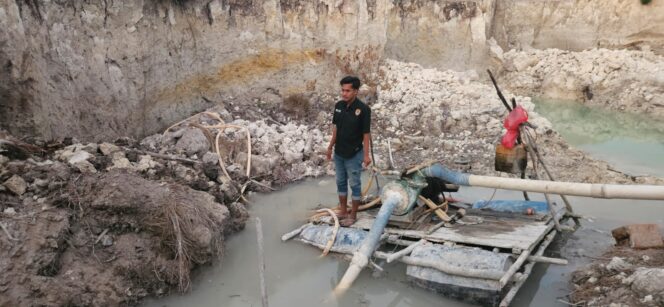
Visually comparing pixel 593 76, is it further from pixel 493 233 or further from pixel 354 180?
pixel 354 180

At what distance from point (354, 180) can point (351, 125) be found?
0.70 meters

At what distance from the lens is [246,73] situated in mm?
10500

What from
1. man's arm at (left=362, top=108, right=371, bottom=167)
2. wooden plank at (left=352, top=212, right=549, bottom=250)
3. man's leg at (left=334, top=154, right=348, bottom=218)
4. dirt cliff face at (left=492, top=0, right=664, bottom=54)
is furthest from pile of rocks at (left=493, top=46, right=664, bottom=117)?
man's arm at (left=362, top=108, right=371, bottom=167)

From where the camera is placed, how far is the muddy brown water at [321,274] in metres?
4.80

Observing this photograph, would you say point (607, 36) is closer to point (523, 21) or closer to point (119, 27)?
point (523, 21)

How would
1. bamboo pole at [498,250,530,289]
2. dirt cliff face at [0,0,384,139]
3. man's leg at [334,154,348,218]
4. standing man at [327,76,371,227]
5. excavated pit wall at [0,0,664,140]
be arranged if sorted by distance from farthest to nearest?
excavated pit wall at [0,0,664,140], dirt cliff face at [0,0,384,139], man's leg at [334,154,348,218], standing man at [327,76,371,227], bamboo pole at [498,250,530,289]

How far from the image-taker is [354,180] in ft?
18.7

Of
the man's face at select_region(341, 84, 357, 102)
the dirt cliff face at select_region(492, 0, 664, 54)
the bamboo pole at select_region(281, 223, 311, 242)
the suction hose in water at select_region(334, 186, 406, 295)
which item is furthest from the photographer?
the dirt cliff face at select_region(492, 0, 664, 54)

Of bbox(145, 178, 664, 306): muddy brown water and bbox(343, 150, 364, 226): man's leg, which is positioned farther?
bbox(343, 150, 364, 226): man's leg

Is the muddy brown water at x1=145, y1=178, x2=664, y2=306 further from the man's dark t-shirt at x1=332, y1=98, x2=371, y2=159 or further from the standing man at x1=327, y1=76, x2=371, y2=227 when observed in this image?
the man's dark t-shirt at x1=332, y1=98, x2=371, y2=159

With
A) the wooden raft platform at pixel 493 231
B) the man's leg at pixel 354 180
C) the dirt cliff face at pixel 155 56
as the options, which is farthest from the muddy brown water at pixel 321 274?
the dirt cliff face at pixel 155 56

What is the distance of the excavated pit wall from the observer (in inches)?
268

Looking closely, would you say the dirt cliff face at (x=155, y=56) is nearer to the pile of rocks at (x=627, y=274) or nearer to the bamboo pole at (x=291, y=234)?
the bamboo pole at (x=291, y=234)

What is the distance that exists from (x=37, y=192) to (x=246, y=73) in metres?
5.97
